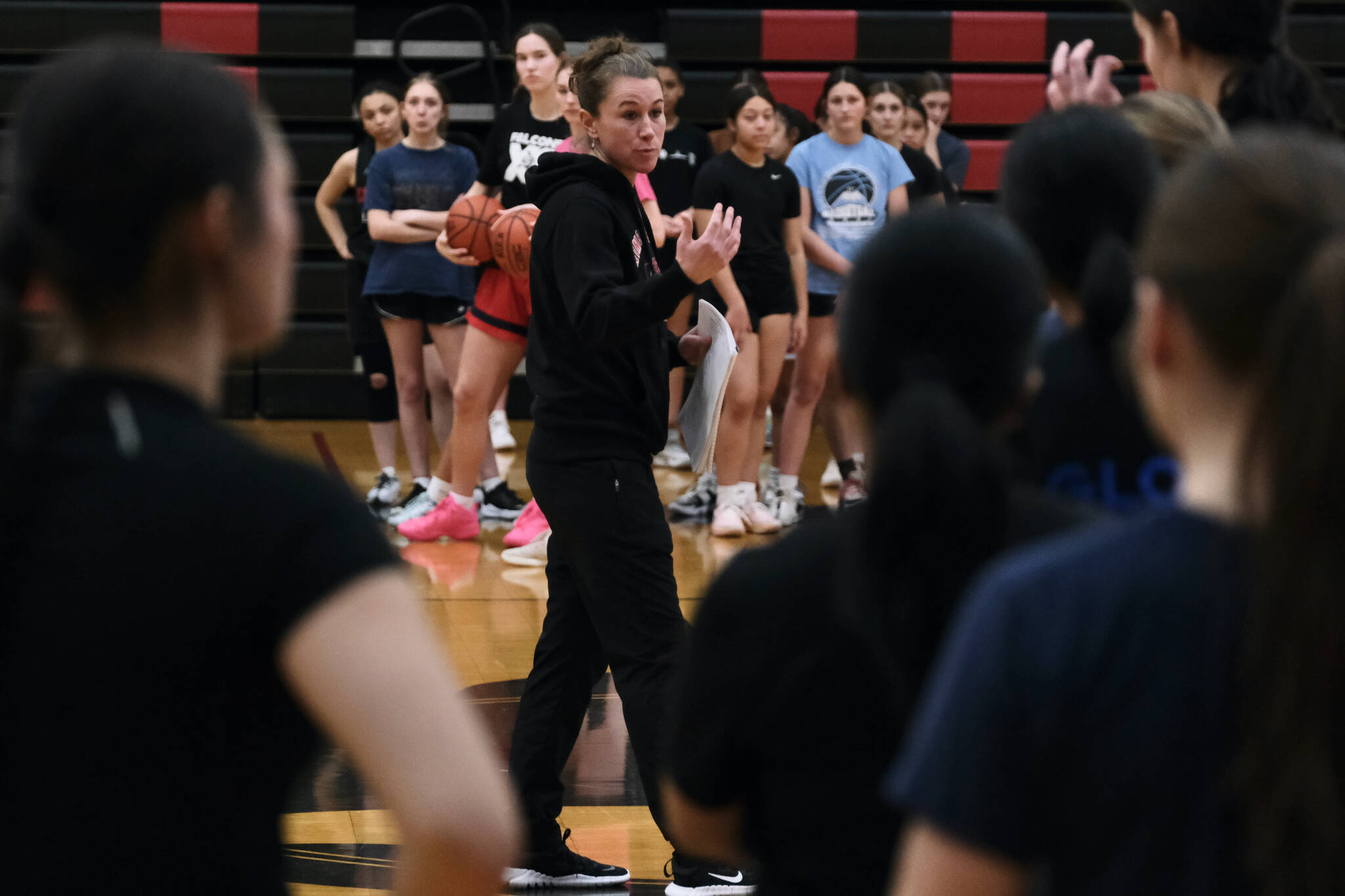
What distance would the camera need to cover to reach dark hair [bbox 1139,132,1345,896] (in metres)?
0.79

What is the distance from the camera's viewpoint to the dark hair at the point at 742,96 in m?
5.54

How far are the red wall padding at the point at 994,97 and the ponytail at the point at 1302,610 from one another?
8.16 metres

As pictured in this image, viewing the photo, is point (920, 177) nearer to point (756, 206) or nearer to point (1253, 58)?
point (756, 206)

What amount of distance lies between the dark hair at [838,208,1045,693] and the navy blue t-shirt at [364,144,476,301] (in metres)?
4.77

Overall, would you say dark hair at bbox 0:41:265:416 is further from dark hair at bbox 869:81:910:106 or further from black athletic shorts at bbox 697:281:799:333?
dark hair at bbox 869:81:910:106

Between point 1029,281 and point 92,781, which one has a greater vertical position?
point 1029,281

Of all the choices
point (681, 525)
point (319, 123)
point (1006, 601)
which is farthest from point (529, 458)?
point (319, 123)

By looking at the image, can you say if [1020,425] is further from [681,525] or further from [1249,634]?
[681,525]

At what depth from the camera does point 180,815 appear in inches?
36.5

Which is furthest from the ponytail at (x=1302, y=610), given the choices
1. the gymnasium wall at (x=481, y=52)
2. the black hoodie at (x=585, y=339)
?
the gymnasium wall at (x=481, y=52)

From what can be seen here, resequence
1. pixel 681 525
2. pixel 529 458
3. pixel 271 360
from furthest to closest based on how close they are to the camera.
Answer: pixel 271 360 → pixel 681 525 → pixel 529 458

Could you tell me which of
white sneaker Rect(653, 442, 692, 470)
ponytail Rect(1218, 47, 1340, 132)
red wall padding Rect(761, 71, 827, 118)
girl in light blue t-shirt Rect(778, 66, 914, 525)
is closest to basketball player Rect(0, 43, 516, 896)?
ponytail Rect(1218, 47, 1340, 132)

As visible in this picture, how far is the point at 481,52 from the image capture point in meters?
8.36

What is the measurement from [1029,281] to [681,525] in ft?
15.6
